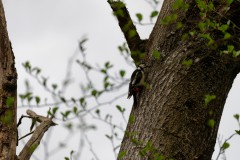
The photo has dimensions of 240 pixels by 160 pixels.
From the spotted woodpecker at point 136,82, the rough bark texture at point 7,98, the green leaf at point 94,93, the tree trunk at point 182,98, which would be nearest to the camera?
the green leaf at point 94,93

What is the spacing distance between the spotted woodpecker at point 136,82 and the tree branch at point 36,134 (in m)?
0.62

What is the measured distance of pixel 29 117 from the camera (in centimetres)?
384

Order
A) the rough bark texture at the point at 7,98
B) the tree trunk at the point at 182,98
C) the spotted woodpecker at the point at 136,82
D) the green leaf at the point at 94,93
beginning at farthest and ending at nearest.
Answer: the spotted woodpecker at the point at 136,82 < the tree trunk at the point at 182,98 < the rough bark texture at the point at 7,98 < the green leaf at the point at 94,93

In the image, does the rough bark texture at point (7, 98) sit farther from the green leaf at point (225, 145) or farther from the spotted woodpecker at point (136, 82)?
the green leaf at point (225, 145)

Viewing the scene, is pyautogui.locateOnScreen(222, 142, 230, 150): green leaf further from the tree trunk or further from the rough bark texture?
the rough bark texture

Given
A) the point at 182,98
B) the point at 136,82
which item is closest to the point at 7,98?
the point at 136,82

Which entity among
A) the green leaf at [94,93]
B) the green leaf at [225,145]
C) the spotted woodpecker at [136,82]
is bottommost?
the green leaf at [225,145]

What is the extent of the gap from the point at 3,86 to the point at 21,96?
0.16 meters

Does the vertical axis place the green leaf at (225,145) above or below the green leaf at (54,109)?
below

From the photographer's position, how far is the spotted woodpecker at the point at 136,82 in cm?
365

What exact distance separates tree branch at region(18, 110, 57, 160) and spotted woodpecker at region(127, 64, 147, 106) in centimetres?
62

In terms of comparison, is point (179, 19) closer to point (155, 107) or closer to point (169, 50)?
point (169, 50)

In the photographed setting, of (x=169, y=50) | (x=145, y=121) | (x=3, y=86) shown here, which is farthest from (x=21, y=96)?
(x=169, y=50)

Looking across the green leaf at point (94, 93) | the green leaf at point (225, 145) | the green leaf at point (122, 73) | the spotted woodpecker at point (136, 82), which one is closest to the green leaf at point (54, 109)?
the green leaf at point (94, 93)
